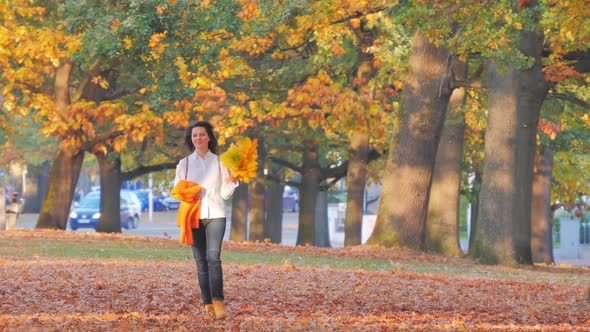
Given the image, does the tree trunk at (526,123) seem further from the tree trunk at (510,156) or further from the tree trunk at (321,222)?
the tree trunk at (321,222)

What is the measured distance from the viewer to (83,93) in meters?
30.4

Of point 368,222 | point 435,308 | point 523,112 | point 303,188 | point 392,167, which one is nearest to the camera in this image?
point 435,308

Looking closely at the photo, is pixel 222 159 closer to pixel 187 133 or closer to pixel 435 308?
pixel 187 133

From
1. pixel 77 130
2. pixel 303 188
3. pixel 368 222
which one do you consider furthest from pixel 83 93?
pixel 368 222

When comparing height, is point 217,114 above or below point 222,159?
above

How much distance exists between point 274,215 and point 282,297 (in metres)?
29.4

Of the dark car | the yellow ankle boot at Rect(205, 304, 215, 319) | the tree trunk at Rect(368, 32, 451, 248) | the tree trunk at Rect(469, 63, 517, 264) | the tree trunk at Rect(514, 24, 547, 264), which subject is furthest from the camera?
the dark car

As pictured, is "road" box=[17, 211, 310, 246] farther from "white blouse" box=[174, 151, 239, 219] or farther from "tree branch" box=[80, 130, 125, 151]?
"white blouse" box=[174, 151, 239, 219]

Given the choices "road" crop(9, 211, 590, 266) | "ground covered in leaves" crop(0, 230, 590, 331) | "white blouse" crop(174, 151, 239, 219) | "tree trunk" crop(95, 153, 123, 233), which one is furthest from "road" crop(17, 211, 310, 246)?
"white blouse" crop(174, 151, 239, 219)

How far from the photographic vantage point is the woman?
10703 millimetres

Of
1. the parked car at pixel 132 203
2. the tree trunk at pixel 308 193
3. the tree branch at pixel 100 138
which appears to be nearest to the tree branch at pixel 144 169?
the tree trunk at pixel 308 193

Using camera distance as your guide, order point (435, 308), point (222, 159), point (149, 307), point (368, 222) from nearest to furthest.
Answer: point (222, 159)
point (149, 307)
point (435, 308)
point (368, 222)

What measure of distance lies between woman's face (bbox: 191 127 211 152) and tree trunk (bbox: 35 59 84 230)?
19.4 meters

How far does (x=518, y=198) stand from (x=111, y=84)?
13.5m
